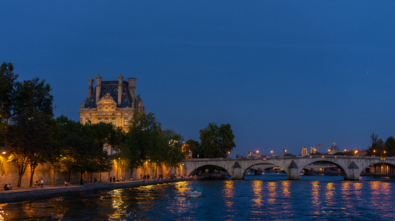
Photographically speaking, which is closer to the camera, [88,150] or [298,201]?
[298,201]

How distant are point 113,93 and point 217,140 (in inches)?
1493

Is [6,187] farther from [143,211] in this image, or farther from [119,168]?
[119,168]

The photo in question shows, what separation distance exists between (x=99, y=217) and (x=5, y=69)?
3273cm

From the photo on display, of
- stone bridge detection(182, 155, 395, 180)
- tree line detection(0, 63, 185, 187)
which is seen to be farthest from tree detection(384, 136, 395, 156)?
tree line detection(0, 63, 185, 187)

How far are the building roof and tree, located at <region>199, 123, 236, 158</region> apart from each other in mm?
26838

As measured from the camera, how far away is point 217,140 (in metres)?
117

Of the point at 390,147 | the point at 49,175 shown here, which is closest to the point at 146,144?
the point at 49,175

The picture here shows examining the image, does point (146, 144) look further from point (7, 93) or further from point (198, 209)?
point (198, 209)

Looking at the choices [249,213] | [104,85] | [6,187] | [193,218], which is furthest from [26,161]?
[104,85]

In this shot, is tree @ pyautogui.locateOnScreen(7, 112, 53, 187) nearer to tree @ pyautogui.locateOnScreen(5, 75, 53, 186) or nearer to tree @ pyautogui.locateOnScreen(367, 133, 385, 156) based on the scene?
tree @ pyautogui.locateOnScreen(5, 75, 53, 186)

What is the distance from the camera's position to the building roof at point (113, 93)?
121 m

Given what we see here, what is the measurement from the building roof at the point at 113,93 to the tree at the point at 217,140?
2684 cm

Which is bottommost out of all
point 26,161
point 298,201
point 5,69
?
point 298,201

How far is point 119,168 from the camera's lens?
8144cm
